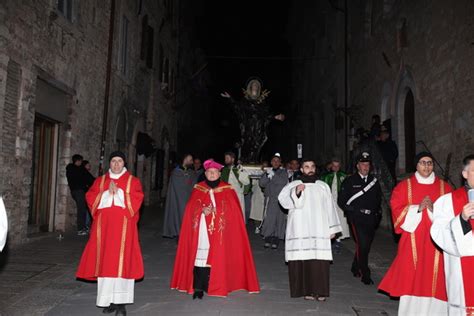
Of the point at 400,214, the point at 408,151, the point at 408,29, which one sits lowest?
the point at 400,214

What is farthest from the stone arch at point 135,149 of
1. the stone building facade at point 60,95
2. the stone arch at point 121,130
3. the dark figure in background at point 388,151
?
the dark figure in background at point 388,151

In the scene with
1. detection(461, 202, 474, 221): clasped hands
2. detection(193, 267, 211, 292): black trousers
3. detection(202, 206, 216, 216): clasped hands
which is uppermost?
detection(461, 202, 474, 221): clasped hands

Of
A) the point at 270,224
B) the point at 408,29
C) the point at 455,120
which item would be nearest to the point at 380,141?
the point at 455,120

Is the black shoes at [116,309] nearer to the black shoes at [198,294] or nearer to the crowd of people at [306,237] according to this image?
the crowd of people at [306,237]

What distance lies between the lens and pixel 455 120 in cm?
1122

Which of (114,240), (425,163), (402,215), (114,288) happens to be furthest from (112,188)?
(425,163)

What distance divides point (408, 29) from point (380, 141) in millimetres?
3833

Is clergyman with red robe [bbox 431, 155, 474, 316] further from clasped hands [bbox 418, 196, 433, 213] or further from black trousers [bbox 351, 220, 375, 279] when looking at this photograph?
black trousers [bbox 351, 220, 375, 279]

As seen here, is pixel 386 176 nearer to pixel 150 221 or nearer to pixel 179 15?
pixel 150 221

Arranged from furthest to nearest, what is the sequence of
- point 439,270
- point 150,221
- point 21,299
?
point 150,221
point 21,299
point 439,270

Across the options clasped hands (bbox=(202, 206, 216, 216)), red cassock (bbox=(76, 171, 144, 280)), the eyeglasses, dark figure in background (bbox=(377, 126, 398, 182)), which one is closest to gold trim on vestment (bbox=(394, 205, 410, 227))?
the eyeglasses

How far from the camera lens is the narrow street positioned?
5.19 m

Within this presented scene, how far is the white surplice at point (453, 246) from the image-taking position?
346cm

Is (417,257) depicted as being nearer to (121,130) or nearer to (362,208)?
(362,208)
